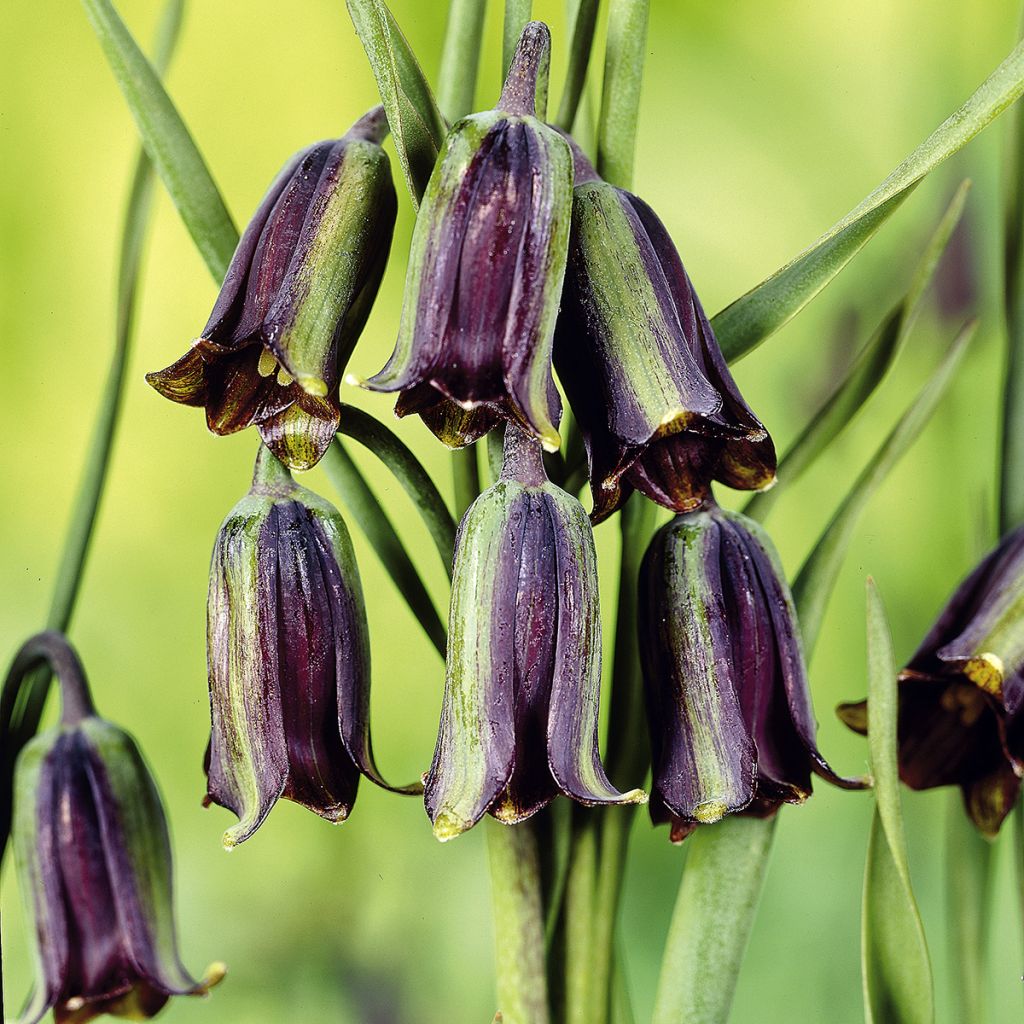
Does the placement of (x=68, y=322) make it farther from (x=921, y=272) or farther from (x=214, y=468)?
(x=921, y=272)

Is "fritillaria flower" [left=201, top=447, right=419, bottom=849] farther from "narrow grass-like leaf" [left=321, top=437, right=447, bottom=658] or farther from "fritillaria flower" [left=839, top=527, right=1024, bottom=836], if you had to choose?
"fritillaria flower" [left=839, top=527, right=1024, bottom=836]

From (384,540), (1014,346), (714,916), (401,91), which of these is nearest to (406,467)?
(384,540)

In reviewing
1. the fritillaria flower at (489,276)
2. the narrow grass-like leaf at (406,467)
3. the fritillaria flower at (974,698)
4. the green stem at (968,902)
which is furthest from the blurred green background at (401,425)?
the fritillaria flower at (489,276)

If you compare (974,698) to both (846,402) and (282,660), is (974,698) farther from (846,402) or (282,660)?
(282,660)

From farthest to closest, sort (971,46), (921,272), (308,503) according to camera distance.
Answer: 1. (971,46)
2. (921,272)
3. (308,503)

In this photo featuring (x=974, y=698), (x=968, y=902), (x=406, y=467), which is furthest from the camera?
(x=968, y=902)

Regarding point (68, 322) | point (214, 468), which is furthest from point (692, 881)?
point (68, 322)
